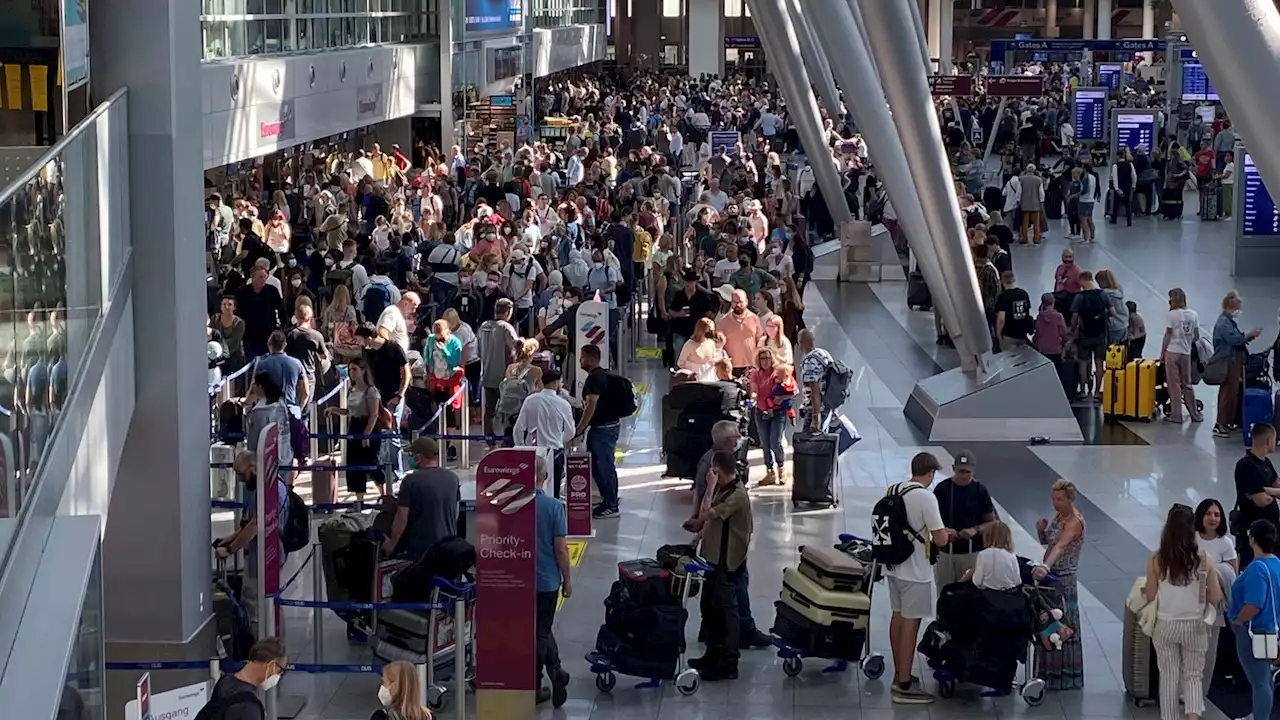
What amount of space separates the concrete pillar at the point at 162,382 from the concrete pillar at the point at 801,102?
65.5ft

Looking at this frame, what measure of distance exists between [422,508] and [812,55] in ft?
87.2

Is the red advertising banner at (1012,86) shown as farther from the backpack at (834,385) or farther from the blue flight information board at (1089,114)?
the backpack at (834,385)

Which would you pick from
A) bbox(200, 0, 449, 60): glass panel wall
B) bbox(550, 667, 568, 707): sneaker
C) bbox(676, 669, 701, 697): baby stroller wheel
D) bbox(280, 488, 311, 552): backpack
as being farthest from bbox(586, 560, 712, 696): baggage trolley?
bbox(200, 0, 449, 60): glass panel wall

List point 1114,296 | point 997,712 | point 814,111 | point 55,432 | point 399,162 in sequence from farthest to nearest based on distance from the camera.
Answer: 1. point 399,162
2. point 814,111
3. point 1114,296
4. point 997,712
5. point 55,432

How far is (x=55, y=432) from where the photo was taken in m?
5.94

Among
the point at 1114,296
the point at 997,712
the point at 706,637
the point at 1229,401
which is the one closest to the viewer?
the point at 997,712

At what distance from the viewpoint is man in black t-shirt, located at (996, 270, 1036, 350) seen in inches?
715

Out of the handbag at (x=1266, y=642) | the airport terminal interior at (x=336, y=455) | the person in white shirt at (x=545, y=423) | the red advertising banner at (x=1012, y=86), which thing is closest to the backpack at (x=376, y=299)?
the airport terminal interior at (x=336, y=455)

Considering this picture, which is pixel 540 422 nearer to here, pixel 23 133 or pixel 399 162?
pixel 23 133

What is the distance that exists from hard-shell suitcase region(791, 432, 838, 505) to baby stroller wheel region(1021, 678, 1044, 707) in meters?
4.51

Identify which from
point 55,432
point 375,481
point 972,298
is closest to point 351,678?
point 375,481

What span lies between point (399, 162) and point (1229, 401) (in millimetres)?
18799

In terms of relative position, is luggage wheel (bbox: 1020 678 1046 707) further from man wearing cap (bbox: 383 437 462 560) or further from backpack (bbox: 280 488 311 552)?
backpack (bbox: 280 488 311 552)

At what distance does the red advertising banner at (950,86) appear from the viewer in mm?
40469
